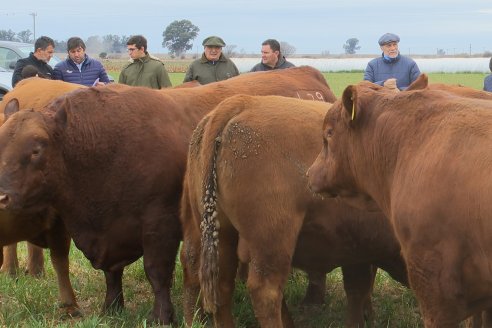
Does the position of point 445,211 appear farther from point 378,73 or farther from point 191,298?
point 378,73

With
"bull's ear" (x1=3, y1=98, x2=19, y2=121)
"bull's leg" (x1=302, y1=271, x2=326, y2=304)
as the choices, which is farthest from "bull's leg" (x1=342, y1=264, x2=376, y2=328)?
"bull's ear" (x1=3, y1=98, x2=19, y2=121)

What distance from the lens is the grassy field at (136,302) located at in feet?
20.4

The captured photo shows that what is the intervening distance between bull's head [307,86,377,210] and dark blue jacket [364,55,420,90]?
4.73 m

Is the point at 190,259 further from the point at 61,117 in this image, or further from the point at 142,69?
the point at 142,69

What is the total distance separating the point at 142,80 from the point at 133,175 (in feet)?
15.5

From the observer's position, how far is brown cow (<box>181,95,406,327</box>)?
5219 millimetres

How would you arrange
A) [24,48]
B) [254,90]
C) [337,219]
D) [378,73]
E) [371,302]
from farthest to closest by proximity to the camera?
[24,48]
[378,73]
[254,90]
[371,302]
[337,219]

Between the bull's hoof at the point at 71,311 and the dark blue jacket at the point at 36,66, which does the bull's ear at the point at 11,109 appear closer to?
the bull's hoof at the point at 71,311

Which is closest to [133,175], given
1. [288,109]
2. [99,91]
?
[99,91]

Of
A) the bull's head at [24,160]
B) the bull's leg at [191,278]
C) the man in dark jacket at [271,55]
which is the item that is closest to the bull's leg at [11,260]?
the bull's head at [24,160]

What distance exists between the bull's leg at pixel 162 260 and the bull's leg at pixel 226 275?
2.04 ft

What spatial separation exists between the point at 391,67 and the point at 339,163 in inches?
194

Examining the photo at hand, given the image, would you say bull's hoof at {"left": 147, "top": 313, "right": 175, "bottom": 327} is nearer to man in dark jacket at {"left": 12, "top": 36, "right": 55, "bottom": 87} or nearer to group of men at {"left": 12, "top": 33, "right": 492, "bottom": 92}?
group of men at {"left": 12, "top": 33, "right": 492, "bottom": 92}

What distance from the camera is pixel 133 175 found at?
19.9 ft
